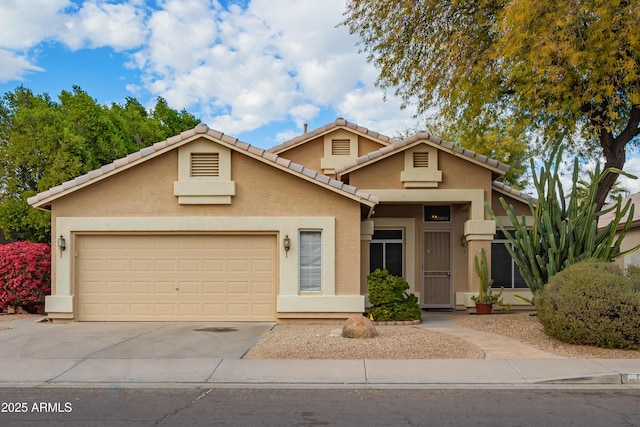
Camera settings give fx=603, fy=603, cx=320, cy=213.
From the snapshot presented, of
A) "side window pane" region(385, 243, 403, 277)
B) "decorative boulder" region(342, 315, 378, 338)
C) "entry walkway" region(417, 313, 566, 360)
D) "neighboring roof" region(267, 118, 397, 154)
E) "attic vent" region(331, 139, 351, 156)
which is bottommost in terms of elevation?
"entry walkway" region(417, 313, 566, 360)

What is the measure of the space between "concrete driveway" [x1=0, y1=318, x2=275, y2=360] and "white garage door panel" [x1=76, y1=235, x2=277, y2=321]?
38cm

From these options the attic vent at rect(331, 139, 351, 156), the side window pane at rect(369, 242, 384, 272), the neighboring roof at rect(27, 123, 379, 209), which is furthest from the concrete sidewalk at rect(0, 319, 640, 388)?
the attic vent at rect(331, 139, 351, 156)

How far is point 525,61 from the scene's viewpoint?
13898mm

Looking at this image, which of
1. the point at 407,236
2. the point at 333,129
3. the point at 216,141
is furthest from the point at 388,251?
the point at 216,141

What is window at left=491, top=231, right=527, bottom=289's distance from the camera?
16.9 m

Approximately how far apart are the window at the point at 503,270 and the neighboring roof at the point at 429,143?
242cm

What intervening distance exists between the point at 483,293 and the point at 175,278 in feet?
25.2

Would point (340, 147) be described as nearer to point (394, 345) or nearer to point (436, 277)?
point (436, 277)

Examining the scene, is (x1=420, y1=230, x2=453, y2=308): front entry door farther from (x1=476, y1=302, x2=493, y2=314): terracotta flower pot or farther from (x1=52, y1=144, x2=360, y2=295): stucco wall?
(x1=52, y1=144, x2=360, y2=295): stucco wall

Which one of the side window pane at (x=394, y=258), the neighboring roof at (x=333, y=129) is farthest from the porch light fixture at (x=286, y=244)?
the neighboring roof at (x=333, y=129)

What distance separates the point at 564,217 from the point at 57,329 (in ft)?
36.6

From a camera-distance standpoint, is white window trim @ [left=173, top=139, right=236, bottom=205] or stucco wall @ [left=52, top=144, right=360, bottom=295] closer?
white window trim @ [left=173, top=139, right=236, bottom=205]

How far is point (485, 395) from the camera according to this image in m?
7.71

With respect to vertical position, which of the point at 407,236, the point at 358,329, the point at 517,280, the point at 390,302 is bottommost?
the point at 358,329
